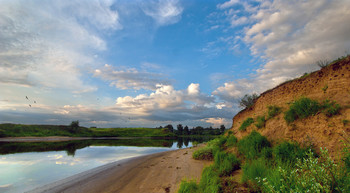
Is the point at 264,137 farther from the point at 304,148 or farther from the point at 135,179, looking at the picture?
the point at 135,179

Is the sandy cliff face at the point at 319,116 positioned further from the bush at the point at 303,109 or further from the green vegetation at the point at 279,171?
the green vegetation at the point at 279,171

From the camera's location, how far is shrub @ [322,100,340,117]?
6982 millimetres

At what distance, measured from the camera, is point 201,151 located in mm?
14367

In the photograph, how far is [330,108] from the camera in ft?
23.5

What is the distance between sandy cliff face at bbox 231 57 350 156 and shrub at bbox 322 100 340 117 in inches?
6.6

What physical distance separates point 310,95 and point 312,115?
7.31ft

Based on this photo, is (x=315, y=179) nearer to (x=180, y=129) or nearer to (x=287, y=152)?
(x=287, y=152)

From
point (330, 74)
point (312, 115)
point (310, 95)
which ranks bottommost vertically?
point (312, 115)

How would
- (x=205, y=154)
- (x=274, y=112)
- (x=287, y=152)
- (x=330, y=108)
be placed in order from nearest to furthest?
(x=287, y=152) → (x=330, y=108) → (x=274, y=112) → (x=205, y=154)

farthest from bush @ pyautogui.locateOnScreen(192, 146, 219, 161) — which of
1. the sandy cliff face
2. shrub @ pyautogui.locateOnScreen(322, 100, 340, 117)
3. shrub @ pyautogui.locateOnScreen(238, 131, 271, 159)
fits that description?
shrub @ pyautogui.locateOnScreen(322, 100, 340, 117)

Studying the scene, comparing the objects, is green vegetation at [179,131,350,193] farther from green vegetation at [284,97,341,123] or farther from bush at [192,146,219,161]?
bush at [192,146,219,161]

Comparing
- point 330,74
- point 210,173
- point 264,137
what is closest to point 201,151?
point 264,137

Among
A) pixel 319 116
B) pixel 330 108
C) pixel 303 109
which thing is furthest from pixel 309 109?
pixel 330 108

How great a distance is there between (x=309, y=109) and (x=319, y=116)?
626 mm
